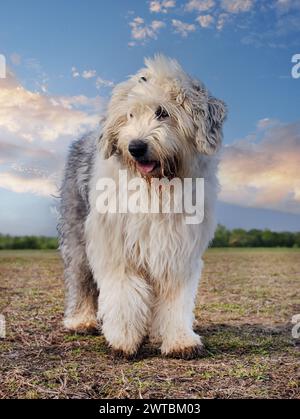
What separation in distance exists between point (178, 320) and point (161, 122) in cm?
154

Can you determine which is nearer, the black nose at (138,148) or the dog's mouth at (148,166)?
the black nose at (138,148)

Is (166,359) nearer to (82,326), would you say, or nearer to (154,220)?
(154,220)

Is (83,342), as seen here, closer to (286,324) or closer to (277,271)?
(286,324)

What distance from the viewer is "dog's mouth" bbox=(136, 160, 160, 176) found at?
167 inches

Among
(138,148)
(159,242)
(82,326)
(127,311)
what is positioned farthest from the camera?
(82,326)

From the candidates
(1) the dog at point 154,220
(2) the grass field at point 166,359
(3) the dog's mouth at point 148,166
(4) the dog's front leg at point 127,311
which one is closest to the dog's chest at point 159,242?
(1) the dog at point 154,220

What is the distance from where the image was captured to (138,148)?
415cm

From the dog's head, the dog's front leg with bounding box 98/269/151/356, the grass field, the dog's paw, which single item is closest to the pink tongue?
the dog's head

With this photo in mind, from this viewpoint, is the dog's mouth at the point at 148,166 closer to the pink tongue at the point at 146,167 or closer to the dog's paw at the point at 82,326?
the pink tongue at the point at 146,167

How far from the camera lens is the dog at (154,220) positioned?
432cm

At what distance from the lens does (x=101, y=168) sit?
4.74 m

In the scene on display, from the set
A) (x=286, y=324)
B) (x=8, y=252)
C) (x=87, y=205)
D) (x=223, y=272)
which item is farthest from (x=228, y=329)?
(x=8, y=252)

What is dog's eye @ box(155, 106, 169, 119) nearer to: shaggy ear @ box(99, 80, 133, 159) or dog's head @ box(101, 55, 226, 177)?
dog's head @ box(101, 55, 226, 177)

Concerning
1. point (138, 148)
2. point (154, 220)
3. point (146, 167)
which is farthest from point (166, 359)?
point (138, 148)
